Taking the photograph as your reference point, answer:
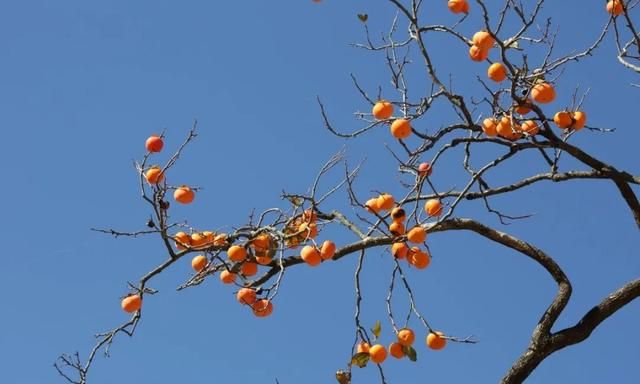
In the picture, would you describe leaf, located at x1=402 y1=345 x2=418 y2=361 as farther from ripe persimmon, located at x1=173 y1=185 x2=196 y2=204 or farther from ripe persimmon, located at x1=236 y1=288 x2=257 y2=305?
ripe persimmon, located at x1=173 y1=185 x2=196 y2=204

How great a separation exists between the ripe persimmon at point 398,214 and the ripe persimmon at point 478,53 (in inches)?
32.4

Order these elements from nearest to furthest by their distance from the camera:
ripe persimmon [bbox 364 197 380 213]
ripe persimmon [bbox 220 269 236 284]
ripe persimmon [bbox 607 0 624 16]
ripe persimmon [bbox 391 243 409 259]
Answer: ripe persimmon [bbox 391 243 409 259], ripe persimmon [bbox 364 197 380 213], ripe persimmon [bbox 220 269 236 284], ripe persimmon [bbox 607 0 624 16]

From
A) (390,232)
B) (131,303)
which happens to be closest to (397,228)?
(390,232)

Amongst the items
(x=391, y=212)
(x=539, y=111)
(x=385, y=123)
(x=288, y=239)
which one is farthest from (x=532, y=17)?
(x=288, y=239)

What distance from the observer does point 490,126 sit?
428cm

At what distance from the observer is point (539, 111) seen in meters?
4.32

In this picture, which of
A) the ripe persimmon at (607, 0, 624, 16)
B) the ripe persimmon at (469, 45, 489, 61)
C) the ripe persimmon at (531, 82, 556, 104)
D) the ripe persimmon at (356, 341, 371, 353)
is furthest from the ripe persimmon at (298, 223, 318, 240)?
the ripe persimmon at (607, 0, 624, 16)

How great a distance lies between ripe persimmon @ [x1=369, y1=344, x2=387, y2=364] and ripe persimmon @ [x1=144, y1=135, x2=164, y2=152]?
1509 millimetres

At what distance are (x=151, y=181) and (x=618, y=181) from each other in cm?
254

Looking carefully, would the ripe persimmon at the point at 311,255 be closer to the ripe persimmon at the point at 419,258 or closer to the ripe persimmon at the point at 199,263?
the ripe persimmon at the point at 419,258

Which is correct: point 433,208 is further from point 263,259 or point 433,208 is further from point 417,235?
point 263,259

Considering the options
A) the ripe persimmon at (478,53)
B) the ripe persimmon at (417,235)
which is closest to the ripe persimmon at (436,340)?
the ripe persimmon at (417,235)

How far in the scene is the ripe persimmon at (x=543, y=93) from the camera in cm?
420

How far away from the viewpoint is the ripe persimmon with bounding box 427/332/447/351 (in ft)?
14.2
